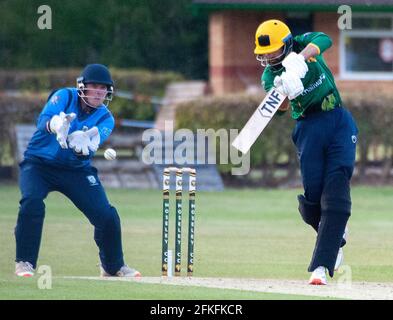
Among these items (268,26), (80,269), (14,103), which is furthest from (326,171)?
(14,103)

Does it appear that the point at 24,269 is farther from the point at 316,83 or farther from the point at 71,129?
the point at 316,83

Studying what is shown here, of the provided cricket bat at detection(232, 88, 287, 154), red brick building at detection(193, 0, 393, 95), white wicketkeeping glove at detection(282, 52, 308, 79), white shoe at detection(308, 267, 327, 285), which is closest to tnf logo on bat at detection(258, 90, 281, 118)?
cricket bat at detection(232, 88, 287, 154)

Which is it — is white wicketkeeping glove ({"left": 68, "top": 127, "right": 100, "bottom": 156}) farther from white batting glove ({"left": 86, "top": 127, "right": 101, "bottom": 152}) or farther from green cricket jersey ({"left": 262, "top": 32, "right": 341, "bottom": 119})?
green cricket jersey ({"left": 262, "top": 32, "right": 341, "bottom": 119})

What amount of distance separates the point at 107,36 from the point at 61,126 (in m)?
26.7

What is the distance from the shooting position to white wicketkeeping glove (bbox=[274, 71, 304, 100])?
1035cm

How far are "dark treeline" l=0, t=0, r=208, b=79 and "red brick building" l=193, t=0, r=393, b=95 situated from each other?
5.27 m

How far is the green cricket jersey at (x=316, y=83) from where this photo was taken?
10.8 metres

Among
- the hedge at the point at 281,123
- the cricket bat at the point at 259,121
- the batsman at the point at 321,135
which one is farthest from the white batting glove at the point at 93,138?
the hedge at the point at 281,123

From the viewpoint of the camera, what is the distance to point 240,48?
102 feet

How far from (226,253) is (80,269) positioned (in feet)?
Result: 7.23

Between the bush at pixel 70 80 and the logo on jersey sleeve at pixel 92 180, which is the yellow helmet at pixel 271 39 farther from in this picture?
the bush at pixel 70 80

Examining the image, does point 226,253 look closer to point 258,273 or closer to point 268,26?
point 258,273

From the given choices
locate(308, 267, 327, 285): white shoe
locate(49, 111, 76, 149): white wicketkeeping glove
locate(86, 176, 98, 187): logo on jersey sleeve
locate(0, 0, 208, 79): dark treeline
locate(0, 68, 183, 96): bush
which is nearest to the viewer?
locate(308, 267, 327, 285): white shoe
